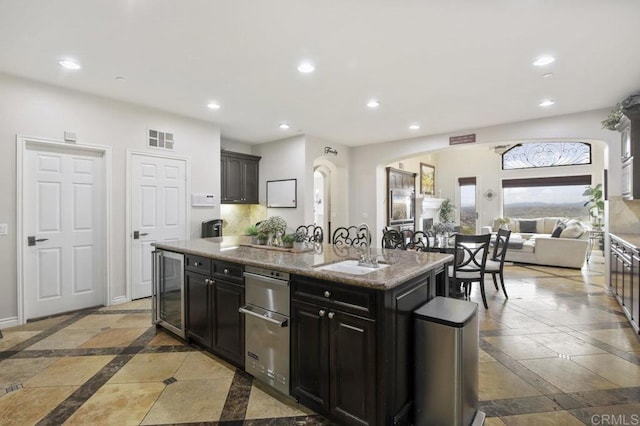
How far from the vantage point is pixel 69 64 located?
3.21m

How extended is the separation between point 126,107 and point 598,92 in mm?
6231

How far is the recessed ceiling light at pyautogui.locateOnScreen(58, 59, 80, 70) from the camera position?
10.3 feet

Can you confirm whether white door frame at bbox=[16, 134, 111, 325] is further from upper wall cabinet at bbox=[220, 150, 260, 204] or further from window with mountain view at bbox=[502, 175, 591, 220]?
window with mountain view at bbox=[502, 175, 591, 220]

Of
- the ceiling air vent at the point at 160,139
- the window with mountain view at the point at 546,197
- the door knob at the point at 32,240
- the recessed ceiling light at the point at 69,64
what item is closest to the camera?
the recessed ceiling light at the point at 69,64

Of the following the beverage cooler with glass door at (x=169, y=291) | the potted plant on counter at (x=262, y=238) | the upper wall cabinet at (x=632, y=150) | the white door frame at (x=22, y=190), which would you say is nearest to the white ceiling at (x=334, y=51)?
the upper wall cabinet at (x=632, y=150)

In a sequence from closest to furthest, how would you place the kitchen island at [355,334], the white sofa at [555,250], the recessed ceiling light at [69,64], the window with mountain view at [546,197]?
the kitchen island at [355,334]
the recessed ceiling light at [69,64]
the white sofa at [555,250]
the window with mountain view at [546,197]

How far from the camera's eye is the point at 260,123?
5.44 metres

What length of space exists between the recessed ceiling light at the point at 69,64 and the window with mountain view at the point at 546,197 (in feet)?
36.2

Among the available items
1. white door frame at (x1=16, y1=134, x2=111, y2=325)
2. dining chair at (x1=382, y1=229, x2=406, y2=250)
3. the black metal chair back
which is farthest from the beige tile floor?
the black metal chair back

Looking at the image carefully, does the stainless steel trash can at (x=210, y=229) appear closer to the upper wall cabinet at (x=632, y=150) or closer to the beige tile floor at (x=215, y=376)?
the beige tile floor at (x=215, y=376)

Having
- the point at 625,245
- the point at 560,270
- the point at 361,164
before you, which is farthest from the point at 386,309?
the point at 560,270

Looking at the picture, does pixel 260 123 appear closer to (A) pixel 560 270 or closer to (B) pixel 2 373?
(B) pixel 2 373

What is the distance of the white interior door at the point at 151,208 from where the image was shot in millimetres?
4453

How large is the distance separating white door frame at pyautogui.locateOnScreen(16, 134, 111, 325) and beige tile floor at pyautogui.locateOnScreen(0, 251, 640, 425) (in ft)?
1.60
